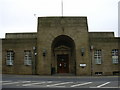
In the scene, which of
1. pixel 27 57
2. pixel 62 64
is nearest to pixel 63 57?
pixel 62 64

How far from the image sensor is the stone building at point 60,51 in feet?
108

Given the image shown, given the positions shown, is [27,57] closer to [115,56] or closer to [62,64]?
[62,64]

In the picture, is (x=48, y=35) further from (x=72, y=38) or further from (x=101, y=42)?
(x=101, y=42)

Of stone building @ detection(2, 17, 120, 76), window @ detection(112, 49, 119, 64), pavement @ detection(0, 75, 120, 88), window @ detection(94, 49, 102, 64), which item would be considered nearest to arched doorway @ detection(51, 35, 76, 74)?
stone building @ detection(2, 17, 120, 76)

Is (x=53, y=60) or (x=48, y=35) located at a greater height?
(x=48, y=35)

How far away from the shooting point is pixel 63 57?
3597 centimetres

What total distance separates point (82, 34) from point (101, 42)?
304cm

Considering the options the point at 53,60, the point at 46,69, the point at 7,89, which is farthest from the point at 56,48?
the point at 7,89

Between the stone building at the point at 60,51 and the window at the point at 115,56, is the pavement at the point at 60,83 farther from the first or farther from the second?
the window at the point at 115,56

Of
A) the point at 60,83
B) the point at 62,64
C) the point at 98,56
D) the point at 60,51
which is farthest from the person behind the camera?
the point at 62,64

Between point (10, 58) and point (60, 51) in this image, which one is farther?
point (60, 51)

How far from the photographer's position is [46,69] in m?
32.7

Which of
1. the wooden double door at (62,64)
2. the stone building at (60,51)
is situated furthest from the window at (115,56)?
the wooden double door at (62,64)

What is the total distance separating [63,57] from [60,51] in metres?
1.07
